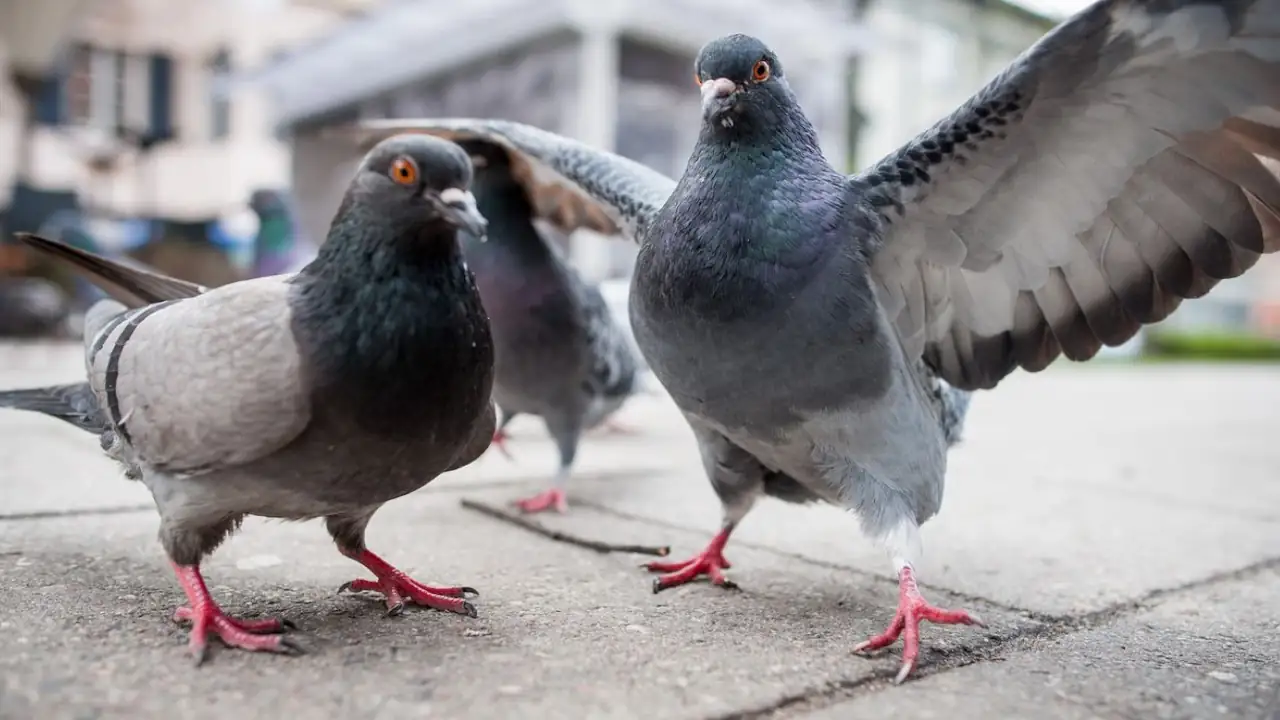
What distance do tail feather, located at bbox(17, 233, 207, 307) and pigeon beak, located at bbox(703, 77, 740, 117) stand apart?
1205 mm

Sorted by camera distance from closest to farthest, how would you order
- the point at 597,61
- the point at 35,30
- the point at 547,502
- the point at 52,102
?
1. the point at 547,502
2. the point at 597,61
3. the point at 35,30
4. the point at 52,102

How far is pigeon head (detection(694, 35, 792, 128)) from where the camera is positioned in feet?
7.32

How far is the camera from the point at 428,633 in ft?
6.48

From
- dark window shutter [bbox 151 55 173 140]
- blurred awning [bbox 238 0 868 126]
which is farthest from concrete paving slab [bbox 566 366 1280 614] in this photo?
dark window shutter [bbox 151 55 173 140]

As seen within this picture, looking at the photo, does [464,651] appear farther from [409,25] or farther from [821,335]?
[409,25]

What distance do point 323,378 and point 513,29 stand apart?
8480mm

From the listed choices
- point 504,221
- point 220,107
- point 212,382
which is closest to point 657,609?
point 212,382

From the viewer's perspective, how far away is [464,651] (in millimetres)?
1861

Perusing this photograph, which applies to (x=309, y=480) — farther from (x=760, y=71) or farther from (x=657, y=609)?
(x=760, y=71)

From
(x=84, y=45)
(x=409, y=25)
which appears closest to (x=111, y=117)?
(x=84, y=45)

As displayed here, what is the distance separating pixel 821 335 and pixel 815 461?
0.98 feet

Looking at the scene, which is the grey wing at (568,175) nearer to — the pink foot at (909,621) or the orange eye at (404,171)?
the orange eye at (404,171)

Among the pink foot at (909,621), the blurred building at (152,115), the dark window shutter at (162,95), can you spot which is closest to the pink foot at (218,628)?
the pink foot at (909,621)

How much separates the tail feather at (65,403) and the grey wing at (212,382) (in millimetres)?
305
